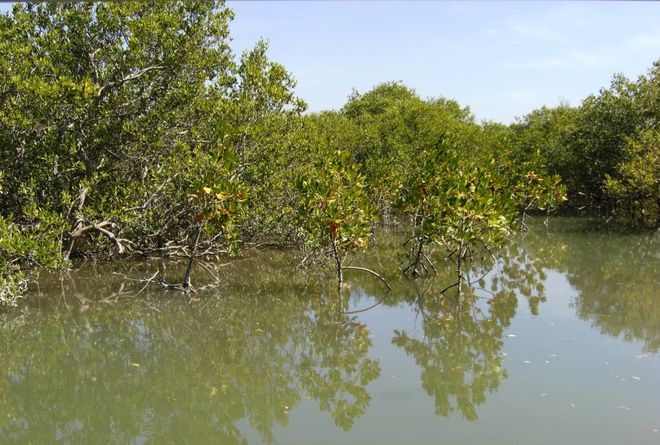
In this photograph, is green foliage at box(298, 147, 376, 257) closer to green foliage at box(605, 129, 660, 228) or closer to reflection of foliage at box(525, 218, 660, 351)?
reflection of foliage at box(525, 218, 660, 351)

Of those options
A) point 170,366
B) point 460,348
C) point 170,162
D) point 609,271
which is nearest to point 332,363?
point 460,348

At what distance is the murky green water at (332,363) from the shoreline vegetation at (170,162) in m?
0.94

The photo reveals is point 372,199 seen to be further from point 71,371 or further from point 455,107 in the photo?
point 455,107

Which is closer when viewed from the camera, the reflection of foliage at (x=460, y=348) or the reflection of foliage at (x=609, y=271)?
the reflection of foliage at (x=460, y=348)

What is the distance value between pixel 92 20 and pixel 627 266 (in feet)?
39.9

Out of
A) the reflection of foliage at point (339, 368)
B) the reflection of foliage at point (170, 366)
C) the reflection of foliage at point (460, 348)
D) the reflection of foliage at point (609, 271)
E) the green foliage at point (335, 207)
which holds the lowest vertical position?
the reflection of foliage at point (170, 366)

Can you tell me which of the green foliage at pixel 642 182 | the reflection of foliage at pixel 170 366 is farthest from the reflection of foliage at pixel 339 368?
the green foliage at pixel 642 182

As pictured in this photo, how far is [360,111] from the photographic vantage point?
34.3m

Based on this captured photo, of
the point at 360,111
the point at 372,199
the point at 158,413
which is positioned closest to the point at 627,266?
the point at 372,199

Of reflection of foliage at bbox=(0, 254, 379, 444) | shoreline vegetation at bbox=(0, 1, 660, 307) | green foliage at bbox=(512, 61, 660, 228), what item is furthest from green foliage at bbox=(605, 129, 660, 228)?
reflection of foliage at bbox=(0, 254, 379, 444)

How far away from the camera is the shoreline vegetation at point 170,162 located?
9.90 m

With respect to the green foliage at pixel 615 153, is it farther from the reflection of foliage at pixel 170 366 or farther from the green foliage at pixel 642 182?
the reflection of foliage at pixel 170 366

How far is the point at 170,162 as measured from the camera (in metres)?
12.1

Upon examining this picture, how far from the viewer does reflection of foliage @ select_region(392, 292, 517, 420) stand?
604 centimetres
